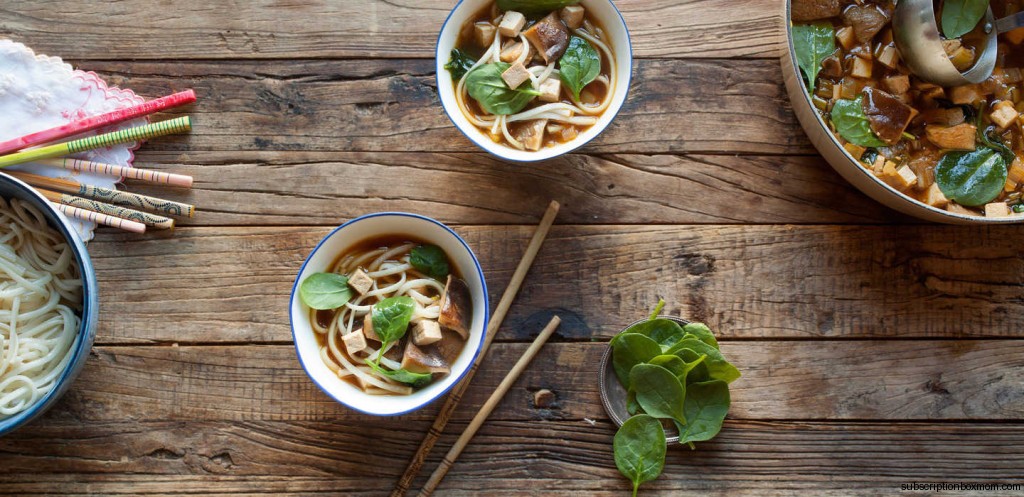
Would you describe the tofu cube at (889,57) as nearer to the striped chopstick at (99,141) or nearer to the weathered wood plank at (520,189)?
the weathered wood plank at (520,189)

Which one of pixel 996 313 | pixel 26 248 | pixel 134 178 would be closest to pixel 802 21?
pixel 996 313

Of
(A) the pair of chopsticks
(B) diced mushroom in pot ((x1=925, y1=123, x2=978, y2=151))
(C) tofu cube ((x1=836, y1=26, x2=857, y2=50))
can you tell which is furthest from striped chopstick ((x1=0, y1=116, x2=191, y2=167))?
(B) diced mushroom in pot ((x1=925, y1=123, x2=978, y2=151))

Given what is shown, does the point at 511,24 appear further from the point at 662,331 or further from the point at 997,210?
the point at 997,210

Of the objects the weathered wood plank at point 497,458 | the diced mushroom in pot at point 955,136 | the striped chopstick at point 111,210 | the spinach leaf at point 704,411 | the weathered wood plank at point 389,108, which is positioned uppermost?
the diced mushroom in pot at point 955,136

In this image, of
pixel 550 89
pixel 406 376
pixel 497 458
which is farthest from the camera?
pixel 497 458

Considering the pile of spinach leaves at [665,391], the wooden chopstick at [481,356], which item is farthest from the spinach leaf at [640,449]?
the wooden chopstick at [481,356]

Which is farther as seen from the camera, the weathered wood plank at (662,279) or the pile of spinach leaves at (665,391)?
the weathered wood plank at (662,279)

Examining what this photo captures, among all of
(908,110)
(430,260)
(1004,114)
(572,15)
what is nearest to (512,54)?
(572,15)
